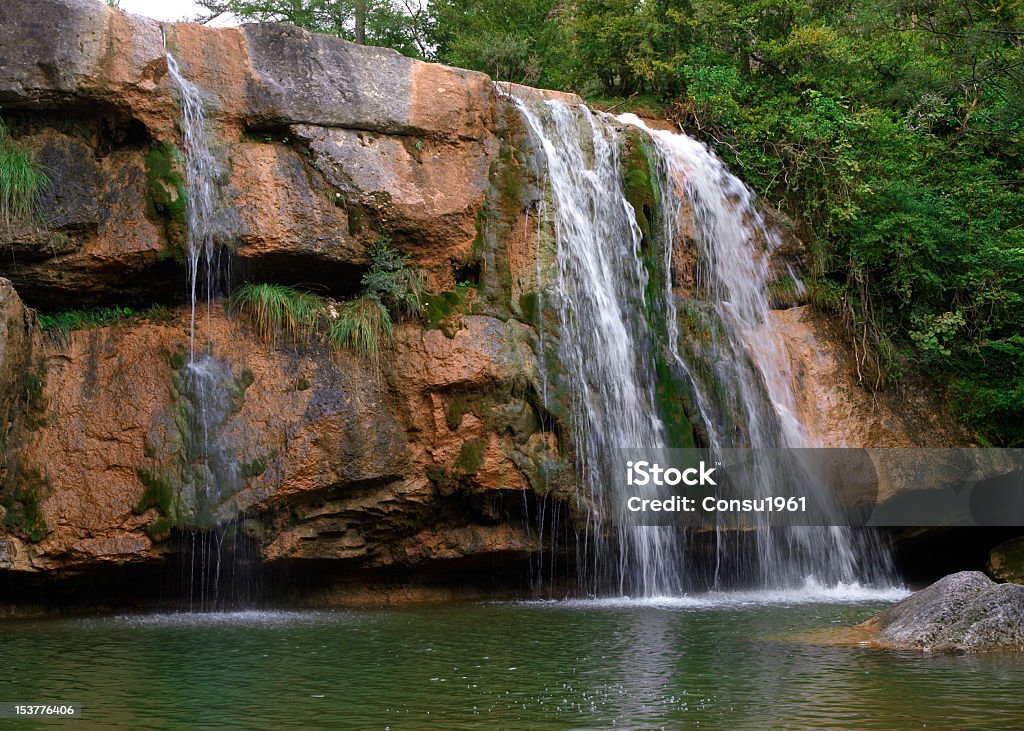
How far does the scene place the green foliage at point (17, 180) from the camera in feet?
32.7

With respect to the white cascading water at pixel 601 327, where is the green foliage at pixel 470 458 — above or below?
below

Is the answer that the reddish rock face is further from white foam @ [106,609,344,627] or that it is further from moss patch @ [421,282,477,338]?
white foam @ [106,609,344,627]

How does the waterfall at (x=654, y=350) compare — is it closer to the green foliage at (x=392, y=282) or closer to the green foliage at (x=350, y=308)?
the green foliage at (x=392, y=282)

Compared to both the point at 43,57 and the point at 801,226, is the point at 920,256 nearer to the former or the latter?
the point at 801,226

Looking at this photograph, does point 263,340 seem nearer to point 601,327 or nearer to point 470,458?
point 470,458

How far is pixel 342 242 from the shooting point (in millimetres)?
11086

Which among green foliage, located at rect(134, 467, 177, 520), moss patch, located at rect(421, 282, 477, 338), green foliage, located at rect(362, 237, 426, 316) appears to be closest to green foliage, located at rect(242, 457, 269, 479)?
green foliage, located at rect(134, 467, 177, 520)

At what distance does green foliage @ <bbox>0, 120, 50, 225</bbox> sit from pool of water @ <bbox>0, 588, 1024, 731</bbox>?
12.4 feet

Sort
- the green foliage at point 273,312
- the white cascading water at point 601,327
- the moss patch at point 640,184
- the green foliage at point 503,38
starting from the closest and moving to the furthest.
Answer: the green foliage at point 273,312
the white cascading water at point 601,327
the moss patch at point 640,184
the green foliage at point 503,38

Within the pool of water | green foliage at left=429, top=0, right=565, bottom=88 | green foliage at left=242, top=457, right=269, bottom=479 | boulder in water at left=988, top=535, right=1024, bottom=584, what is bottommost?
the pool of water

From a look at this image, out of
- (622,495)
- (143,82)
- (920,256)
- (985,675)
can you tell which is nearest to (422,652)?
(985,675)

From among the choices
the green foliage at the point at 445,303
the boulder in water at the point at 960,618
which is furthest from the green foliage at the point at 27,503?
the boulder in water at the point at 960,618

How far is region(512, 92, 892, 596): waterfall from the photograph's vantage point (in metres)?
11.5

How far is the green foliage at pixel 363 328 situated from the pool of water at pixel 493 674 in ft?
8.96
